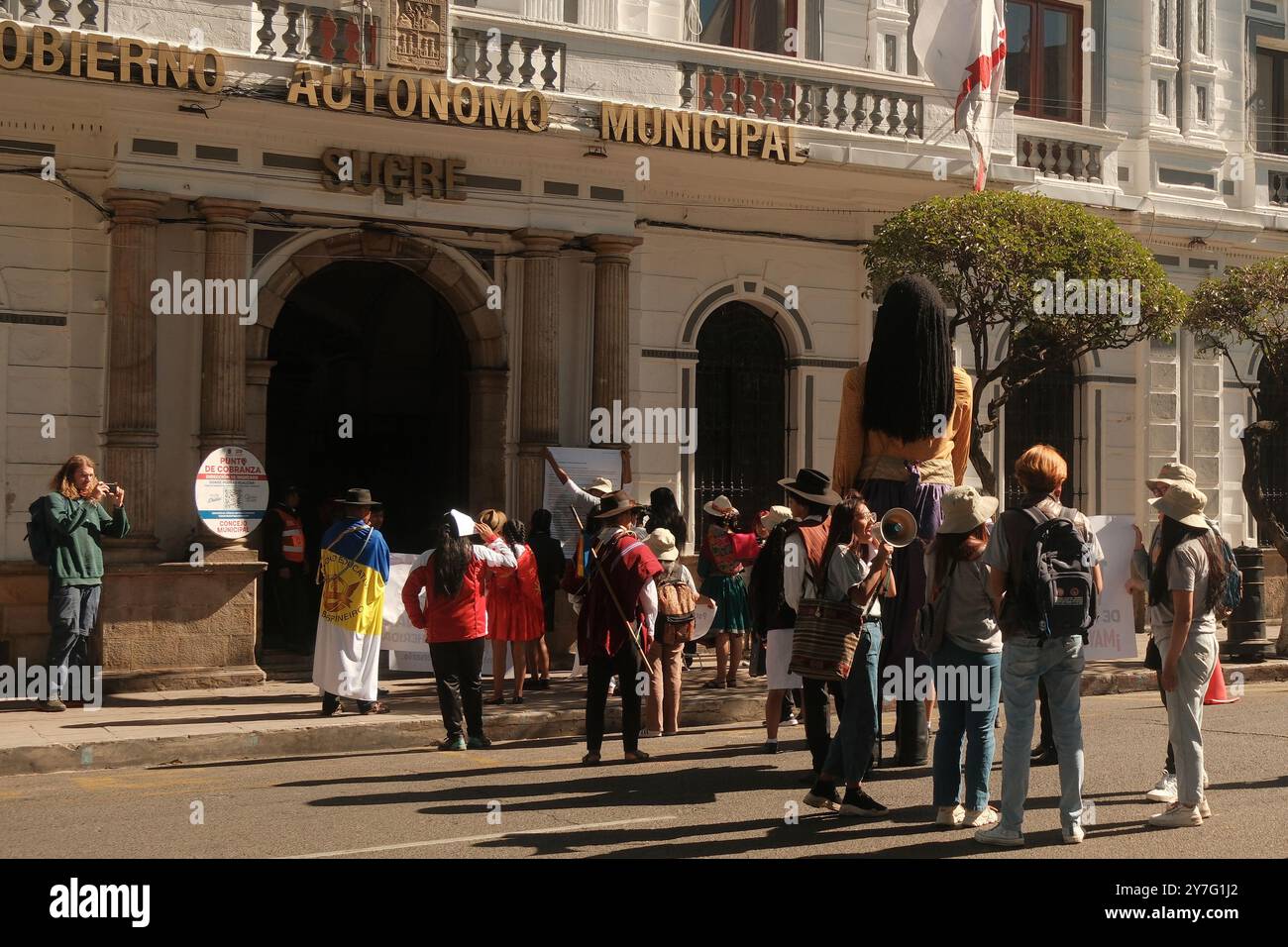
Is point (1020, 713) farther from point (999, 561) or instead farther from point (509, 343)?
point (509, 343)

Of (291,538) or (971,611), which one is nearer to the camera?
(971,611)

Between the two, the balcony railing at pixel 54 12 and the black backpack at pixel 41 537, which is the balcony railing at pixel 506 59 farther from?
the black backpack at pixel 41 537

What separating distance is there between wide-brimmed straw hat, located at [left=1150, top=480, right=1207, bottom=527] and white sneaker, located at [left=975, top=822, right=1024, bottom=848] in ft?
5.95

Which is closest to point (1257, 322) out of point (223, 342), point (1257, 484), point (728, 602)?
point (1257, 484)

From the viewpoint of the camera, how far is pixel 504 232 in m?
15.6

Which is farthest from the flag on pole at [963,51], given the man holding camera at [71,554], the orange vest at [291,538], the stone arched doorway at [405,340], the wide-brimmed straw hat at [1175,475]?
the man holding camera at [71,554]

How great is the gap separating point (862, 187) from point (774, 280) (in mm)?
1394

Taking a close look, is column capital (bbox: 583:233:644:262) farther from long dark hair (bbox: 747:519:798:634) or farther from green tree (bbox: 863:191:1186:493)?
long dark hair (bbox: 747:519:798:634)

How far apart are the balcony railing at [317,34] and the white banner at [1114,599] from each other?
7667 mm

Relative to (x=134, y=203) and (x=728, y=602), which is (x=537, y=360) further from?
(x=134, y=203)

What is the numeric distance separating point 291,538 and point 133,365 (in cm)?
244

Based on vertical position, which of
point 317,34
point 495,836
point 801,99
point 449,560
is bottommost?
point 495,836

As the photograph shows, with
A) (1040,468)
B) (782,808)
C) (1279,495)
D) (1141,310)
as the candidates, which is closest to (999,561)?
(1040,468)

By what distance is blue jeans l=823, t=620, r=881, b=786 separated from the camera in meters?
8.02
